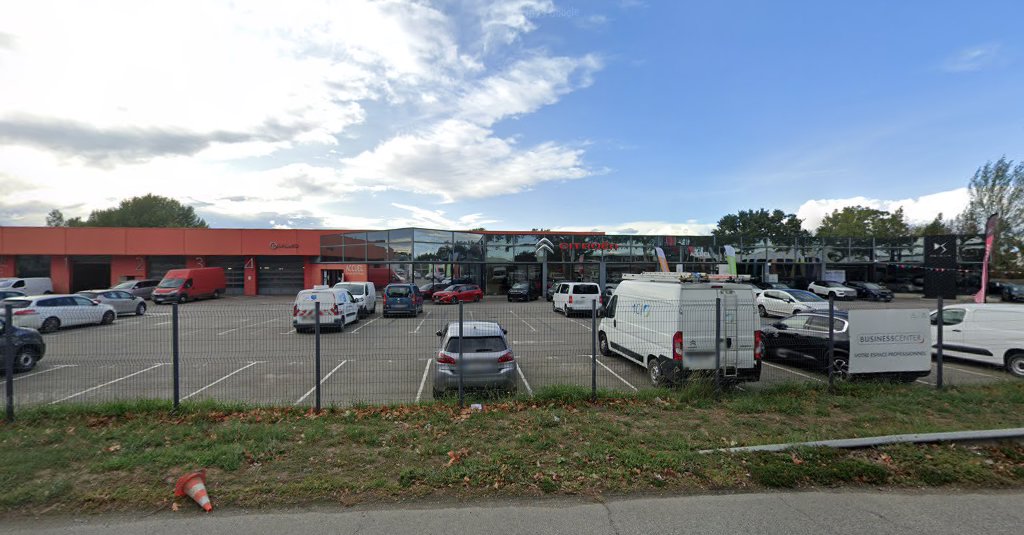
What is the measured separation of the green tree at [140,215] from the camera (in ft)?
229

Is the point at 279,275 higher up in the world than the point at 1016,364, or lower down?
higher up

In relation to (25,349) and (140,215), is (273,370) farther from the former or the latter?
(140,215)

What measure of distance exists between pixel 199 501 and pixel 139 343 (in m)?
8.62

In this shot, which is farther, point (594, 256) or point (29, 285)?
point (594, 256)

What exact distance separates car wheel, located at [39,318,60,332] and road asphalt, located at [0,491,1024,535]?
57.7 ft

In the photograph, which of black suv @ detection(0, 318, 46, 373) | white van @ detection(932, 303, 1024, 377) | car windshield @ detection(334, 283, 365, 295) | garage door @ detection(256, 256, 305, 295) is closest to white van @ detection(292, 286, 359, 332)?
car windshield @ detection(334, 283, 365, 295)

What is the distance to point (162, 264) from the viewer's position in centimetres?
4062

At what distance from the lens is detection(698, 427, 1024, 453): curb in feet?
17.3

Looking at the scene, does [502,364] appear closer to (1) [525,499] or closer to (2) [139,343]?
(1) [525,499]

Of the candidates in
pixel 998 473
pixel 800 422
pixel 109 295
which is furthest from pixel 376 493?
pixel 109 295

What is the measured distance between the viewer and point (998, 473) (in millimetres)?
4793

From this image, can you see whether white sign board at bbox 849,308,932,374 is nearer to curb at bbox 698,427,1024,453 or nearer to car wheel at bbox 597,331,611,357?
curb at bbox 698,427,1024,453

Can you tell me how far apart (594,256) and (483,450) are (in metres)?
34.1

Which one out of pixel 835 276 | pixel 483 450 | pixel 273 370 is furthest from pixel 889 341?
pixel 835 276
